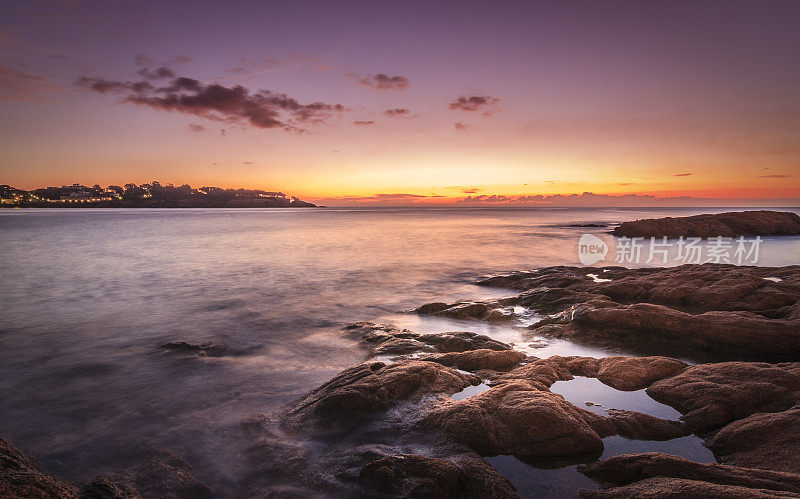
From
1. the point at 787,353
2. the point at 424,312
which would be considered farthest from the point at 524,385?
the point at 424,312

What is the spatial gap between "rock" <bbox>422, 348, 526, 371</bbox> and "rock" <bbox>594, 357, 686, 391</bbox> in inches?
58.2

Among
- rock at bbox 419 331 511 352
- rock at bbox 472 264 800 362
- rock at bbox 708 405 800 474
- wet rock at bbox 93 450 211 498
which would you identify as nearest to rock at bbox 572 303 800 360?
rock at bbox 472 264 800 362

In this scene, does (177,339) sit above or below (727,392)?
below

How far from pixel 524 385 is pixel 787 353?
19.4 feet

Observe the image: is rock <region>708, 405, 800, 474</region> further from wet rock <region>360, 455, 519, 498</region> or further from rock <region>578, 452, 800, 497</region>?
wet rock <region>360, 455, 519, 498</region>

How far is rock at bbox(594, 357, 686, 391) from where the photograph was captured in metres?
6.21

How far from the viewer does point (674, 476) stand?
3.61 m

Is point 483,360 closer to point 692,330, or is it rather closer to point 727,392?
point 727,392

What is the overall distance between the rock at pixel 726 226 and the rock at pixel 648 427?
41.2 metres

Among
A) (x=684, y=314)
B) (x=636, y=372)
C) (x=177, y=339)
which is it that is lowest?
(x=177, y=339)

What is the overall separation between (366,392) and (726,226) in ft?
158

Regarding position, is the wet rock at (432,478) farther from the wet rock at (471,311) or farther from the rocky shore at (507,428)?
the wet rock at (471,311)

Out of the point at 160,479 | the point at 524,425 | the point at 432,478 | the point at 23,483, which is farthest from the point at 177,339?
the point at 524,425

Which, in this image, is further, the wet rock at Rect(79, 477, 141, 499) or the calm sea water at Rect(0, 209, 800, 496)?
the calm sea water at Rect(0, 209, 800, 496)
